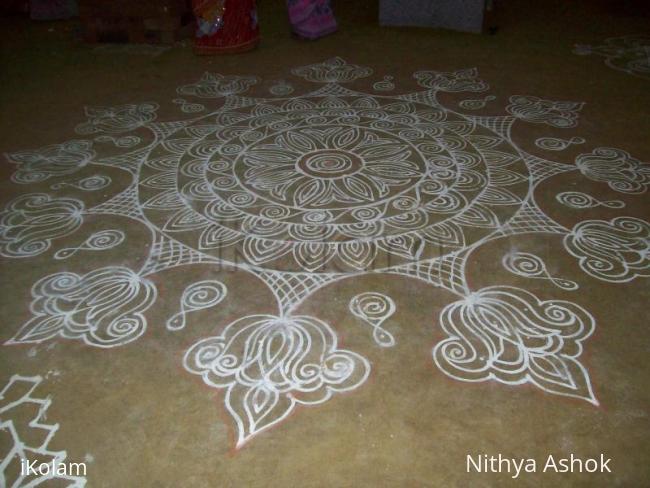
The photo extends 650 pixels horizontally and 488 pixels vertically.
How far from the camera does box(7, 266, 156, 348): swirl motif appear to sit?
148cm

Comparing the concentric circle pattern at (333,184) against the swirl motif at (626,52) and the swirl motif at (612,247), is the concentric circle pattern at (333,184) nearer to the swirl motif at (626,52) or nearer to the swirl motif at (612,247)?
the swirl motif at (612,247)

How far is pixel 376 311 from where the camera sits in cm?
153

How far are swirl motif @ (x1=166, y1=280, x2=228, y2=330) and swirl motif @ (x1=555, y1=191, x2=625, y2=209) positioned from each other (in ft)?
4.64

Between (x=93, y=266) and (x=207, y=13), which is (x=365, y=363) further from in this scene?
(x=207, y=13)

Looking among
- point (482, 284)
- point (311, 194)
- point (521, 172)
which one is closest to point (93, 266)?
point (311, 194)

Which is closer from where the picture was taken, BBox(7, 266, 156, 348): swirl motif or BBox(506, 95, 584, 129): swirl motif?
BBox(7, 266, 156, 348): swirl motif

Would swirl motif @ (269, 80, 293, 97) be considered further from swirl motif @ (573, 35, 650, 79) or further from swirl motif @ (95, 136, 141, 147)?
swirl motif @ (573, 35, 650, 79)

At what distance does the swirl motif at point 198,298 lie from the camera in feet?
4.98

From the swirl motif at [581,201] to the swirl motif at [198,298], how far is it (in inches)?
55.7

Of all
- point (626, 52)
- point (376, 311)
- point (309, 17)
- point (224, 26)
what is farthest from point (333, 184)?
point (626, 52)

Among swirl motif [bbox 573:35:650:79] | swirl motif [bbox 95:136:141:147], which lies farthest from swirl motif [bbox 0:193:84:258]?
swirl motif [bbox 573:35:650:79]

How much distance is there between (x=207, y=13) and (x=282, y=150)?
1857 millimetres

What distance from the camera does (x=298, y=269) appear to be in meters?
1.71

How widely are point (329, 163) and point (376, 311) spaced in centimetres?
103
